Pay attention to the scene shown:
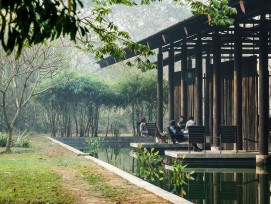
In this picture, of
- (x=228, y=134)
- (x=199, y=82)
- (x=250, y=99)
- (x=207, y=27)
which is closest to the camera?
(x=228, y=134)

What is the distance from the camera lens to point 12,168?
1408 centimetres

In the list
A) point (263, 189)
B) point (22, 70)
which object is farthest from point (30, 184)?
point (22, 70)

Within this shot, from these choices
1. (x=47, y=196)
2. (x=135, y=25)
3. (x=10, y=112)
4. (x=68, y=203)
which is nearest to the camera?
(x=68, y=203)

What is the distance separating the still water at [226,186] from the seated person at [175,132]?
3253mm

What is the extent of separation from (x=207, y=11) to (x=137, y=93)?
22.6 metres

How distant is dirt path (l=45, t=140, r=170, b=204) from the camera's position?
9.02 meters

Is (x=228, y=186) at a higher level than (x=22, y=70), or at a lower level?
lower

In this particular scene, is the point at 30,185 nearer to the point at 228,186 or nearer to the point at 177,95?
the point at 228,186

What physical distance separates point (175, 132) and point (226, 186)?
775 cm

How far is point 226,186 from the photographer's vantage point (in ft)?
43.9

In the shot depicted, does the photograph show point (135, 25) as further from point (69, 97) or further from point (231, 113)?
point (231, 113)

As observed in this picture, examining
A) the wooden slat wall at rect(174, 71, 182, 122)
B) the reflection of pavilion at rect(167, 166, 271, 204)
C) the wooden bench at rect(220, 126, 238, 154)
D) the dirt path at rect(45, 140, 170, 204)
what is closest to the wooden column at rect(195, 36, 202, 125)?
the wooden slat wall at rect(174, 71, 182, 122)

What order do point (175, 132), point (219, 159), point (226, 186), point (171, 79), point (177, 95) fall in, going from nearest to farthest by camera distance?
point (226, 186), point (219, 159), point (175, 132), point (171, 79), point (177, 95)

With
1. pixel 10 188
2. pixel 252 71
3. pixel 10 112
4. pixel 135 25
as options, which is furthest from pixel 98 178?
pixel 135 25
